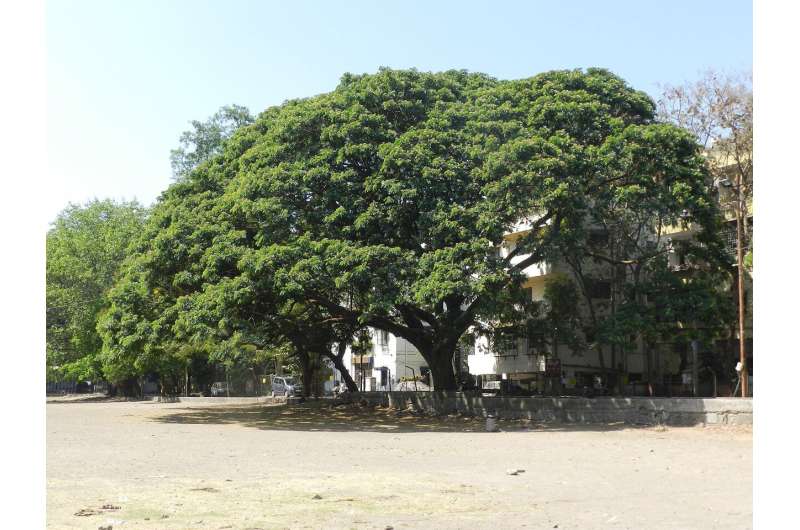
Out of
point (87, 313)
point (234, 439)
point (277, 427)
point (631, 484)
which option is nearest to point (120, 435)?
point (234, 439)

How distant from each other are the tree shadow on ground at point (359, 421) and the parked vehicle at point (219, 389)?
23946mm

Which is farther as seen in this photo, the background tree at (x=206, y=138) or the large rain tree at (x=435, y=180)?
the background tree at (x=206, y=138)

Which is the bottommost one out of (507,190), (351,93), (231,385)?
(231,385)

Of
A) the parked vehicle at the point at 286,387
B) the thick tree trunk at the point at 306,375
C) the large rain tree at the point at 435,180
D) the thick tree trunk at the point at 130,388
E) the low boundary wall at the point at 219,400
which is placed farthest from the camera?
the thick tree trunk at the point at 130,388

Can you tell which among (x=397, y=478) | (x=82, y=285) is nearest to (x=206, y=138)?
(x=82, y=285)

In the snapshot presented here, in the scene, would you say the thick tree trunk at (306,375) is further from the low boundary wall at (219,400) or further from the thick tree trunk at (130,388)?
the thick tree trunk at (130,388)

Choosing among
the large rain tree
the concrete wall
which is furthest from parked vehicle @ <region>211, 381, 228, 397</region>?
→ the large rain tree

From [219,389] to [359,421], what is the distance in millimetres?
33767

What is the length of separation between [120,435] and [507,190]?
12401 millimetres

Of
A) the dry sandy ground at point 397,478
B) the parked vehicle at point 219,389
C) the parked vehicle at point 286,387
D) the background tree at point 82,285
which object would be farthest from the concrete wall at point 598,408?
the parked vehicle at point 219,389

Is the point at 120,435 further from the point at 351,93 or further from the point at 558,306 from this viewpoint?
the point at 558,306

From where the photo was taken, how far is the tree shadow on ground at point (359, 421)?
974 inches

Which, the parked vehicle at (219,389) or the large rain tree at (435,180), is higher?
the large rain tree at (435,180)

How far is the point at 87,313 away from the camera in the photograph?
49281 mm
